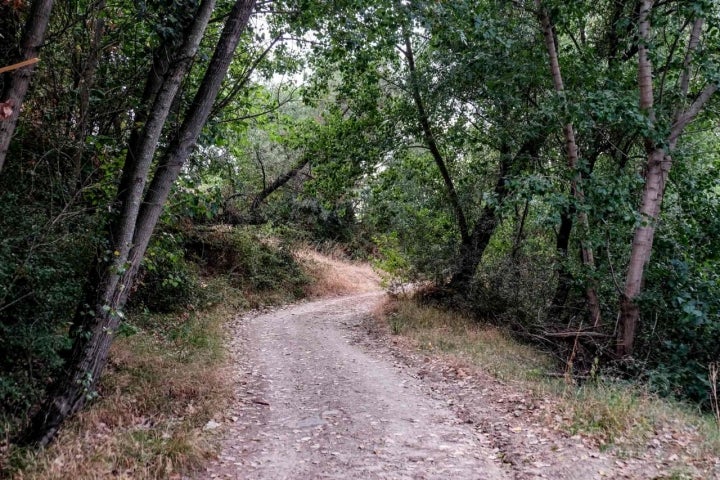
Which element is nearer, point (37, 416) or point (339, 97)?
point (37, 416)

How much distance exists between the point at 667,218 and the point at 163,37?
993cm

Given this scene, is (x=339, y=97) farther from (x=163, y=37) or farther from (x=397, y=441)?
(x=397, y=441)

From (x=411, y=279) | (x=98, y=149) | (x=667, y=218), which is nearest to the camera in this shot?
(x=98, y=149)

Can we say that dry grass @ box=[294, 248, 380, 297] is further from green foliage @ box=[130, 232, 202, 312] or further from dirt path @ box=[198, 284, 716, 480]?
dirt path @ box=[198, 284, 716, 480]

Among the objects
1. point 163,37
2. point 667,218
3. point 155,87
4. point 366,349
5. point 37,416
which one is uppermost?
point 667,218

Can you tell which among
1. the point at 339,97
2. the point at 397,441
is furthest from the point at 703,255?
the point at 339,97

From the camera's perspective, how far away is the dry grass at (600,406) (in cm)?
550

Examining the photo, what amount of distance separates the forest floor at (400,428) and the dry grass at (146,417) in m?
0.31

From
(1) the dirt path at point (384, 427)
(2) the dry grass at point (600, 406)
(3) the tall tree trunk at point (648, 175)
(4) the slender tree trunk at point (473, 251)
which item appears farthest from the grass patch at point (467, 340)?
(3) the tall tree trunk at point (648, 175)

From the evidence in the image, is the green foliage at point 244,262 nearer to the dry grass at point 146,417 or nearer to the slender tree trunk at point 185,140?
the dry grass at point 146,417

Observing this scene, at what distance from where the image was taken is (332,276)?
2019 cm

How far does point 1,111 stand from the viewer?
13.3 feet

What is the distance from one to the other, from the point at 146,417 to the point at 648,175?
9.20m

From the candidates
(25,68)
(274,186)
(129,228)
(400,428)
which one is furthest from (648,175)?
(274,186)
